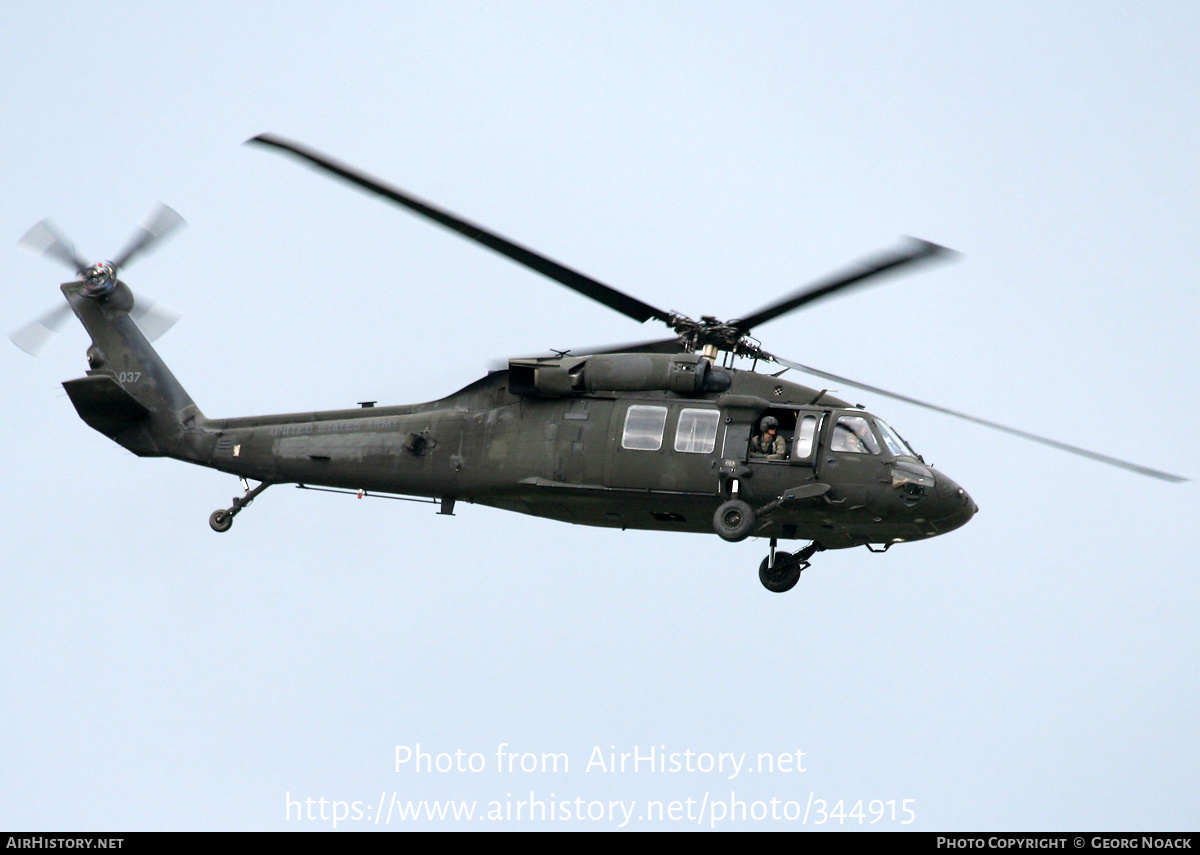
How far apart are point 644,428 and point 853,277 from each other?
3.94m

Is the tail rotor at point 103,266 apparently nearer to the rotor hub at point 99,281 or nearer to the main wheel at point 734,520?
the rotor hub at point 99,281

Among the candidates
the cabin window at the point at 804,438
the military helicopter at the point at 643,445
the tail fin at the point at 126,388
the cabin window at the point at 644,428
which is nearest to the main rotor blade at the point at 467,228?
the military helicopter at the point at 643,445

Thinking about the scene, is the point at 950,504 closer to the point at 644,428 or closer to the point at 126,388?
the point at 644,428

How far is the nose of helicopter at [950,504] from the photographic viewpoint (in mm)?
20828

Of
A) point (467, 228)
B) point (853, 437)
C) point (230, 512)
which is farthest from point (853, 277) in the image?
point (230, 512)

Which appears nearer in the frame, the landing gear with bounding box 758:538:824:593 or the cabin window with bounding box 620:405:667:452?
the cabin window with bounding box 620:405:667:452

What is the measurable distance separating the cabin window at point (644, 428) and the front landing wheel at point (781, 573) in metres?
A: 2.66

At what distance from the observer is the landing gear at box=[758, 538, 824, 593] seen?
886 inches

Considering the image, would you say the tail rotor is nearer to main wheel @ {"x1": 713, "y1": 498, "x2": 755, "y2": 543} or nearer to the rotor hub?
the rotor hub

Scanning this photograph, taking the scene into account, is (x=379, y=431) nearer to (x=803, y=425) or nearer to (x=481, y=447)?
(x=481, y=447)

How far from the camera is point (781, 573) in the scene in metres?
22.5

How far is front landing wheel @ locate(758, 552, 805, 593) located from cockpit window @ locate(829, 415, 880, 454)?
87.4 inches

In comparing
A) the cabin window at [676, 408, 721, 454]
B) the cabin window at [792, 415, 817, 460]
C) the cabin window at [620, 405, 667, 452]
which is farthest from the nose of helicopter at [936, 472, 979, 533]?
the cabin window at [620, 405, 667, 452]
